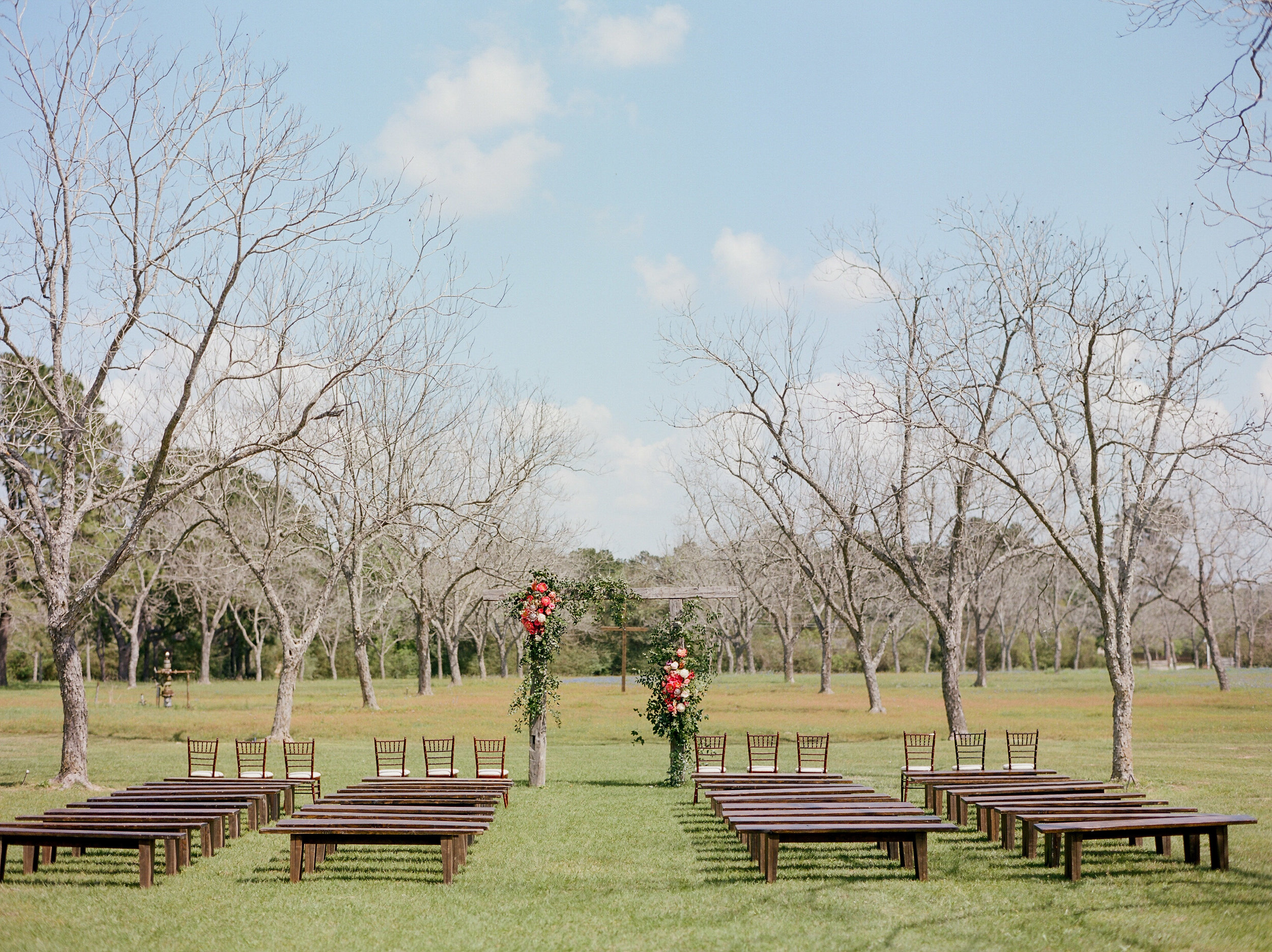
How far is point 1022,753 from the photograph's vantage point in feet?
69.4

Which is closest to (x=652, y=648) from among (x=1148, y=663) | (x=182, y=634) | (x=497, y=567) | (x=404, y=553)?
(x=404, y=553)

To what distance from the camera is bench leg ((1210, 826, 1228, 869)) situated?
897 centimetres

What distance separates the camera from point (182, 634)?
67625 millimetres

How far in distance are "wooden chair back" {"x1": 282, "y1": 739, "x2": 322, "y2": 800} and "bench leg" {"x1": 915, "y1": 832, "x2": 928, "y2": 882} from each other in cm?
674

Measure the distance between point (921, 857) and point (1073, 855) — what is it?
1.33m

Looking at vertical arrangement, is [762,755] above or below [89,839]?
below

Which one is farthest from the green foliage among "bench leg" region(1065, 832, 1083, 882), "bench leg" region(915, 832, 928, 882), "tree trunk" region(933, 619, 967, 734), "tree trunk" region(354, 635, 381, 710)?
"tree trunk" region(354, 635, 381, 710)

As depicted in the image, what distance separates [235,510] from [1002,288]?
3416 cm

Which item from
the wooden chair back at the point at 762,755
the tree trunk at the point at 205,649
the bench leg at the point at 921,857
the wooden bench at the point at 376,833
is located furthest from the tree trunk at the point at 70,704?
the tree trunk at the point at 205,649

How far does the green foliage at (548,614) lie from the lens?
16531 millimetres

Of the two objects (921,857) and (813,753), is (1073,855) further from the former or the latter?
(813,753)

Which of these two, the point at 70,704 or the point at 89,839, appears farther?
the point at 70,704

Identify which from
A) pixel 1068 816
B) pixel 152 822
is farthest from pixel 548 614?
pixel 1068 816

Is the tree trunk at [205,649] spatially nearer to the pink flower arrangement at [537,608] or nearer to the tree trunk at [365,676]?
the tree trunk at [365,676]
